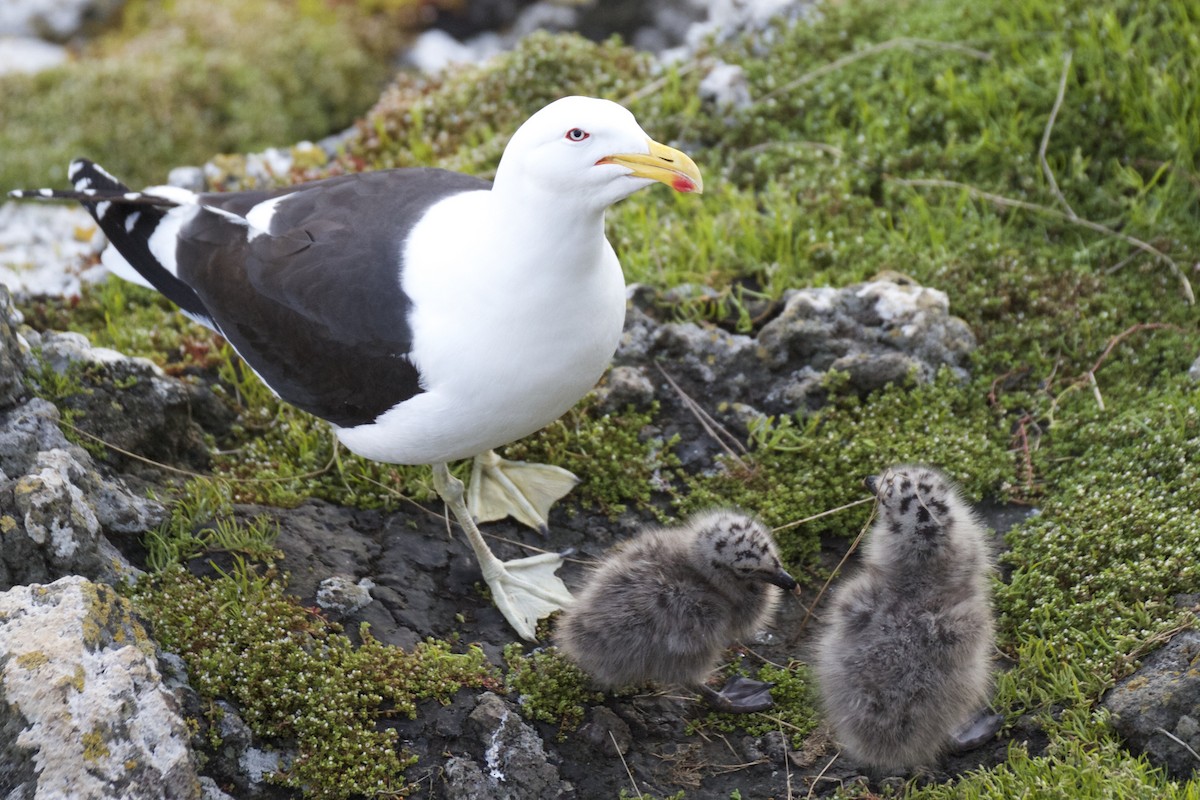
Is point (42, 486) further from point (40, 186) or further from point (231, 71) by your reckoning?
point (231, 71)

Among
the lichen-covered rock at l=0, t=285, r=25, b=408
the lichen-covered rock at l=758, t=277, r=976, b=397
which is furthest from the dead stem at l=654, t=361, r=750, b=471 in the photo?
the lichen-covered rock at l=0, t=285, r=25, b=408

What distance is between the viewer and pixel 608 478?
5.67 metres

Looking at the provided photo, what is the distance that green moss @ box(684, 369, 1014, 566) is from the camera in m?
5.41

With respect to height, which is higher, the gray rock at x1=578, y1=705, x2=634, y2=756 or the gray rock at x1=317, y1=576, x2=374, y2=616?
the gray rock at x1=317, y1=576, x2=374, y2=616

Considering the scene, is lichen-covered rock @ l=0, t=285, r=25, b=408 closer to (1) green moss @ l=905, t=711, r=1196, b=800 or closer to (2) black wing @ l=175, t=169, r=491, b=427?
(2) black wing @ l=175, t=169, r=491, b=427

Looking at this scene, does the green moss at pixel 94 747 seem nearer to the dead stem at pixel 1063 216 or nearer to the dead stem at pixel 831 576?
the dead stem at pixel 831 576

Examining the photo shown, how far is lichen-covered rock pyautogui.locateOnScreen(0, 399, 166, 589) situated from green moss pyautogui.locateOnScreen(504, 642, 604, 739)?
162cm

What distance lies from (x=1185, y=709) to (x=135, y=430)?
4442 mm

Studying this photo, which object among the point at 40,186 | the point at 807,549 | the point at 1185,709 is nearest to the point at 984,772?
the point at 1185,709

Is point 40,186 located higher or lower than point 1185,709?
higher

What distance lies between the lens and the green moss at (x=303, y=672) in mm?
4367

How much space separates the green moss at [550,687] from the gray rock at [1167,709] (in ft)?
6.41

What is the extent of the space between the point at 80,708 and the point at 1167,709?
3629mm

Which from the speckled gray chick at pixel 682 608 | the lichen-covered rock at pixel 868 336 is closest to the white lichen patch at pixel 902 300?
the lichen-covered rock at pixel 868 336
